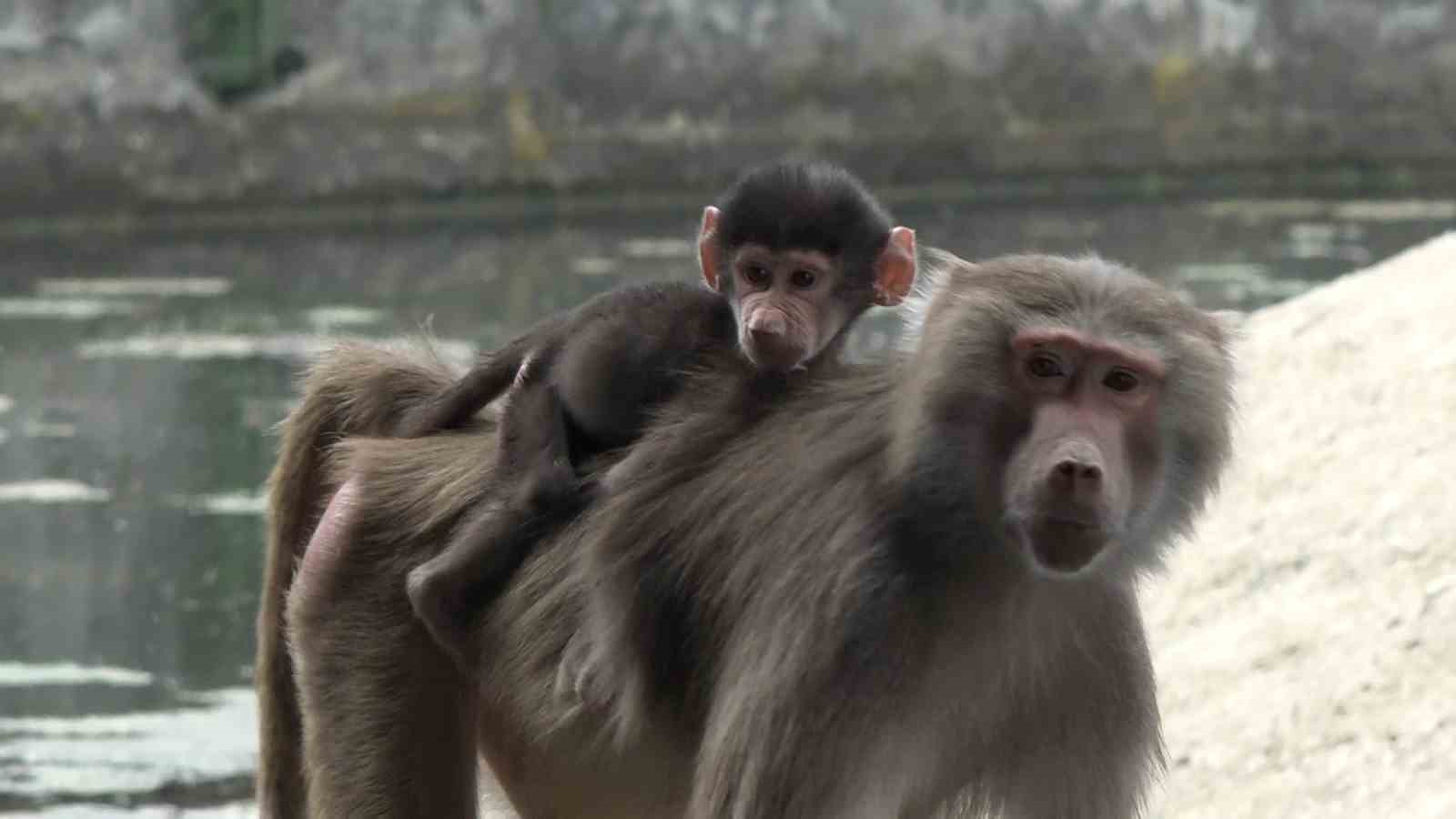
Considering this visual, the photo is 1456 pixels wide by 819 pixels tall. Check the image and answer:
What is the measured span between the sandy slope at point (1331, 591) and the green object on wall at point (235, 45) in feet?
31.4

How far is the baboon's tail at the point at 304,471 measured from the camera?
4.10 metres

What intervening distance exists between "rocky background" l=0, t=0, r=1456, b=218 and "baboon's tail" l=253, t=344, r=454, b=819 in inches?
418

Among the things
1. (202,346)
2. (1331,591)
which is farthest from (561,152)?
(1331,591)

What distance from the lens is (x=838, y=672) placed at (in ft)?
10.4

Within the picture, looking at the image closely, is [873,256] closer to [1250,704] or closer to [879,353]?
[879,353]

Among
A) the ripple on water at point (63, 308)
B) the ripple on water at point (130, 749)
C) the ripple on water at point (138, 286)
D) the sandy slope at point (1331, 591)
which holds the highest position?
the sandy slope at point (1331, 591)

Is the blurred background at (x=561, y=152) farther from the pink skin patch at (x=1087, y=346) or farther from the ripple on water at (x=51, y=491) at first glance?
the pink skin patch at (x=1087, y=346)

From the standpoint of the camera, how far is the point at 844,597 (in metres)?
3.19

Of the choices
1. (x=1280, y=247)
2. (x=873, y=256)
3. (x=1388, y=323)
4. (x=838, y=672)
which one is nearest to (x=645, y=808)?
(x=838, y=672)

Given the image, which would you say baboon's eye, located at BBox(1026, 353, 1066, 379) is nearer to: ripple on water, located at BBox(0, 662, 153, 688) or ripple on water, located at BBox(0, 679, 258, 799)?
ripple on water, located at BBox(0, 679, 258, 799)

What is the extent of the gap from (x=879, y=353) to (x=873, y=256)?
48cm

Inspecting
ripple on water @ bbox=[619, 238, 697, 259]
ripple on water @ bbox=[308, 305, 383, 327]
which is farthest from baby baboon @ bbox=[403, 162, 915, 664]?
ripple on water @ bbox=[619, 238, 697, 259]

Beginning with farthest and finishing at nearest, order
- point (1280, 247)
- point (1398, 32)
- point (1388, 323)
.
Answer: point (1398, 32), point (1280, 247), point (1388, 323)

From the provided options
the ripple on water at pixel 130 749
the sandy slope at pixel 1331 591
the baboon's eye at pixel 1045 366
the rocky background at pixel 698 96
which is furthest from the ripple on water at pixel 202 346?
the baboon's eye at pixel 1045 366
